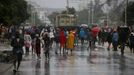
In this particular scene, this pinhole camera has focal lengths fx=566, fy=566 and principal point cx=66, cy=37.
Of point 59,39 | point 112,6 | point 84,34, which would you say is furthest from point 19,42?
point 112,6

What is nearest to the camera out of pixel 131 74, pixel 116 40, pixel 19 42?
pixel 131 74

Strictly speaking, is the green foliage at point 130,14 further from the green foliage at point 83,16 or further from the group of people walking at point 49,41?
the green foliage at point 83,16

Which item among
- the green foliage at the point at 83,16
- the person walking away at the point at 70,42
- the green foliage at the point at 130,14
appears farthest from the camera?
the green foliage at the point at 83,16

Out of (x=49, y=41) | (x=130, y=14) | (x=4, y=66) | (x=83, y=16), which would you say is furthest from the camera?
(x=83, y=16)

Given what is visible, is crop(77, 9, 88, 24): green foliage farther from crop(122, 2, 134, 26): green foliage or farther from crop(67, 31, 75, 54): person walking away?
crop(67, 31, 75, 54): person walking away

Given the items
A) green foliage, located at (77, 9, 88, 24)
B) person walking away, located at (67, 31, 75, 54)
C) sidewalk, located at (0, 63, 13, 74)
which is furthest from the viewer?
green foliage, located at (77, 9, 88, 24)

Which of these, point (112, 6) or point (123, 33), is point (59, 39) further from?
point (112, 6)

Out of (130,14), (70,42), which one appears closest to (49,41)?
(70,42)

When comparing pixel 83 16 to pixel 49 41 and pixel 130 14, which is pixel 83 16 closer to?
pixel 130 14

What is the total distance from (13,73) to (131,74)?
498 centimetres

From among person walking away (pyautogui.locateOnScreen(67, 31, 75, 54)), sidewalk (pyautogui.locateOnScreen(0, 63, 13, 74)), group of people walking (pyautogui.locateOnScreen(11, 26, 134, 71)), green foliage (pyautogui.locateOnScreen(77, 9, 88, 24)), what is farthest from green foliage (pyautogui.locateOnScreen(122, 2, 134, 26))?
green foliage (pyautogui.locateOnScreen(77, 9, 88, 24))

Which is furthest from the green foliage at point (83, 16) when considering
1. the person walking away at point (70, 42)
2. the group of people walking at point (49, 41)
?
the person walking away at point (70, 42)

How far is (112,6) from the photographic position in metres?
122

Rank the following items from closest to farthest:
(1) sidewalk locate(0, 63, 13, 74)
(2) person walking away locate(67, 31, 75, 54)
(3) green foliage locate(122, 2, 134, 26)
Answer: (1) sidewalk locate(0, 63, 13, 74) → (2) person walking away locate(67, 31, 75, 54) → (3) green foliage locate(122, 2, 134, 26)
